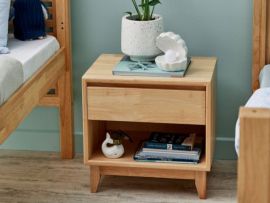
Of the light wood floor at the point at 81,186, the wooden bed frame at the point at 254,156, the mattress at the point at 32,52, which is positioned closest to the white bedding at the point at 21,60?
the mattress at the point at 32,52

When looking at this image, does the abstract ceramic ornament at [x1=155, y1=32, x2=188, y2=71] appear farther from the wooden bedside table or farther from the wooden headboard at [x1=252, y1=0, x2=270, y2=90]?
the wooden headboard at [x1=252, y1=0, x2=270, y2=90]

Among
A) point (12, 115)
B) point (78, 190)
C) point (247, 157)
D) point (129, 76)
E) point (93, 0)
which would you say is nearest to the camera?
point (247, 157)

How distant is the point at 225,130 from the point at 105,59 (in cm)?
67

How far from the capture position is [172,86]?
2496 mm

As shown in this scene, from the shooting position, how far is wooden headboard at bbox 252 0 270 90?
2.66 metres

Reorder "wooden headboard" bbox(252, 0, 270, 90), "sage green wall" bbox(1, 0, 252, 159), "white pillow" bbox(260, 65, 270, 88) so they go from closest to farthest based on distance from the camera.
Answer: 1. "white pillow" bbox(260, 65, 270, 88)
2. "wooden headboard" bbox(252, 0, 270, 90)
3. "sage green wall" bbox(1, 0, 252, 159)

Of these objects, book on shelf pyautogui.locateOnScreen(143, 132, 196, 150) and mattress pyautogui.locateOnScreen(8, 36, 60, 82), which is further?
book on shelf pyautogui.locateOnScreen(143, 132, 196, 150)

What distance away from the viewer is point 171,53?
98.0 inches

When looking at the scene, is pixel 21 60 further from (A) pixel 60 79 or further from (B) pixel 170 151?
(B) pixel 170 151

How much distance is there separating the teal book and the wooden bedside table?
0.9 inches

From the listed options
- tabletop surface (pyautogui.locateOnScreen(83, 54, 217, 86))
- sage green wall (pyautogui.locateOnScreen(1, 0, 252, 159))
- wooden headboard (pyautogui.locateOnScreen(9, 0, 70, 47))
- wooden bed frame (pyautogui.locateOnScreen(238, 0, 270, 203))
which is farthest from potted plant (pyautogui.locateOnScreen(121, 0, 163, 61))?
wooden bed frame (pyautogui.locateOnScreen(238, 0, 270, 203))

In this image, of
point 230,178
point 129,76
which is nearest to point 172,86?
point 129,76

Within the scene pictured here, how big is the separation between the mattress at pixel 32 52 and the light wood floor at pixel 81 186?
0.55 m

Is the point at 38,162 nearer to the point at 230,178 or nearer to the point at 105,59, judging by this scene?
the point at 105,59
